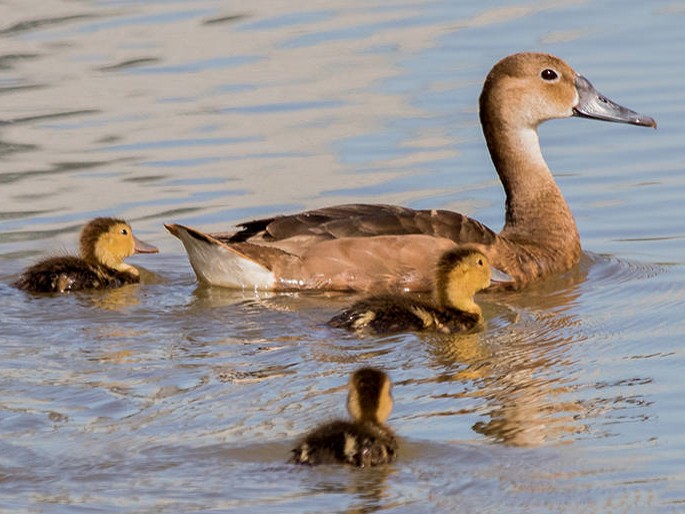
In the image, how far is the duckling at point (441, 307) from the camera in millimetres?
8555

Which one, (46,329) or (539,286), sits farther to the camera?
(539,286)

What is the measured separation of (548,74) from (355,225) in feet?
6.24

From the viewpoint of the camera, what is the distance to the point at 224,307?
9.25m

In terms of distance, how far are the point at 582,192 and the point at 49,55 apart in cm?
557

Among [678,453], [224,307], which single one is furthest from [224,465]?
[224,307]

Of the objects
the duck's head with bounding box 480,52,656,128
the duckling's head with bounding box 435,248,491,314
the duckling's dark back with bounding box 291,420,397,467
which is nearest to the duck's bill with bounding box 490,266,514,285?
the duckling's head with bounding box 435,248,491,314

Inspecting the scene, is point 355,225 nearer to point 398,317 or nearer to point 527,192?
point 398,317

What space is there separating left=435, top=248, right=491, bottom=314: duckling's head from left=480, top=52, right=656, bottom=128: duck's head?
1984mm

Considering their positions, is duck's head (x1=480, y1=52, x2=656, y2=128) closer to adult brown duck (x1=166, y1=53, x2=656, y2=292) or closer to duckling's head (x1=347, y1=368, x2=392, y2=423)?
adult brown duck (x1=166, y1=53, x2=656, y2=292)

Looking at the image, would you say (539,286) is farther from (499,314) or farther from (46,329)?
(46,329)

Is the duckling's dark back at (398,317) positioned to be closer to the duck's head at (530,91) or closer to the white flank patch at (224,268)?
the white flank patch at (224,268)

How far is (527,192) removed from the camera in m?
10.5

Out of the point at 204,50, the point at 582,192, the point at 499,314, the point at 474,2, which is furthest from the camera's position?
the point at 474,2

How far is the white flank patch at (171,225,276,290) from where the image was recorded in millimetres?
9352
